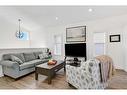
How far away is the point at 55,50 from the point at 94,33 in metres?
2.66

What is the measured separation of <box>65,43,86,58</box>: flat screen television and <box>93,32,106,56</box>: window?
64cm

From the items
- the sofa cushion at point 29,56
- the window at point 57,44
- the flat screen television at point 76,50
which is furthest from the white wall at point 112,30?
the sofa cushion at point 29,56

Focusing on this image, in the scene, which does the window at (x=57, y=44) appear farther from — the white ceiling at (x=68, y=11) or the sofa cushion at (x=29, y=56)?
the sofa cushion at (x=29, y=56)

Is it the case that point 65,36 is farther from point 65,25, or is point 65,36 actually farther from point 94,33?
point 94,33

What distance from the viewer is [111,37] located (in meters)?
4.97

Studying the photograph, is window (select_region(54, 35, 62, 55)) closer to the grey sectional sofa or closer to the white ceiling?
the white ceiling

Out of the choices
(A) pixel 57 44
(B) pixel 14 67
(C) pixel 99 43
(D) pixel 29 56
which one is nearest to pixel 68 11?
(C) pixel 99 43

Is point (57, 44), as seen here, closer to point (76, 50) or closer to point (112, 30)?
point (76, 50)

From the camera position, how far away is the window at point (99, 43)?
206 inches

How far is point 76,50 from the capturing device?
548 centimetres

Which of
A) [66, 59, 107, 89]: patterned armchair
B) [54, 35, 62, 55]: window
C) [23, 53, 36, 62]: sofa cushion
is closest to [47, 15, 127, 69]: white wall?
[54, 35, 62, 55]: window

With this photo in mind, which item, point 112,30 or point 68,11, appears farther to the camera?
point 112,30

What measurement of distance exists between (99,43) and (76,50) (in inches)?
46.1
